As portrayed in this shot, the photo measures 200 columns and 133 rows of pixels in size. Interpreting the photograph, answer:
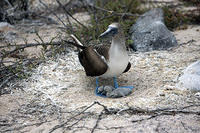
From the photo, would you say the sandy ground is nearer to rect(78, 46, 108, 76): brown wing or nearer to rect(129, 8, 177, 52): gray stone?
rect(129, 8, 177, 52): gray stone

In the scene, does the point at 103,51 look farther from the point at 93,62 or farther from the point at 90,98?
the point at 90,98

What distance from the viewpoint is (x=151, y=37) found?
5605 mm

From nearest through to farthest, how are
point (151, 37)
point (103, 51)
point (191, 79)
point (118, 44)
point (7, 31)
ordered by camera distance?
point (191, 79)
point (118, 44)
point (103, 51)
point (151, 37)
point (7, 31)

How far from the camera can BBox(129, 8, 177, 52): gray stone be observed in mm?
5527

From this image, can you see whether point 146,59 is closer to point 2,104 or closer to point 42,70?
point 42,70

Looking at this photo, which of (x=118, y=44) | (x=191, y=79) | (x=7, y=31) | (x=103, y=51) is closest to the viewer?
(x=191, y=79)

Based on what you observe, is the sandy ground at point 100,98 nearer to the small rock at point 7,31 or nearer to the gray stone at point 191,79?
the gray stone at point 191,79

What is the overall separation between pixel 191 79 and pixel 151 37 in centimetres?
183

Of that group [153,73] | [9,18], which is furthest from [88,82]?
[9,18]

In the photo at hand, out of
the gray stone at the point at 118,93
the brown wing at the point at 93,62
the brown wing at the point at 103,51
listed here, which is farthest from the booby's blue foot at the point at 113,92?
the brown wing at the point at 103,51

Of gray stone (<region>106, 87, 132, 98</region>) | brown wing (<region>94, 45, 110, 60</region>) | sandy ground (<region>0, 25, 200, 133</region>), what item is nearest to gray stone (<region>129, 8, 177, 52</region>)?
sandy ground (<region>0, 25, 200, 133</region>)

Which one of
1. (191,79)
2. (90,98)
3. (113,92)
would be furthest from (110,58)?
(191,79)

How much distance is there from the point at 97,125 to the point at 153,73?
A: 1736 mm

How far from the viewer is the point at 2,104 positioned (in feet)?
12.7
